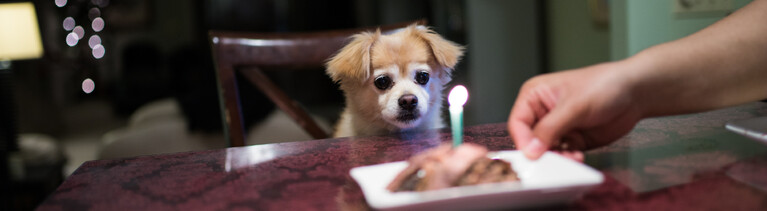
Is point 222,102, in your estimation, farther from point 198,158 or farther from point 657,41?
point 657,41

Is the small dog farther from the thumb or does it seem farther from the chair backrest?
the thumb

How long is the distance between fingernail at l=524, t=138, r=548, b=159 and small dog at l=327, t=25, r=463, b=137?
2.23 ft

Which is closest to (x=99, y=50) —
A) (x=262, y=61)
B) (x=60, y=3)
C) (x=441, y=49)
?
(x=60, y=3)

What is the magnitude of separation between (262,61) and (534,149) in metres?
0.86

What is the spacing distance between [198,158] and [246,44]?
56cm

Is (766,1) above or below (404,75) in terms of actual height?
above

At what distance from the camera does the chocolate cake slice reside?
394 mm

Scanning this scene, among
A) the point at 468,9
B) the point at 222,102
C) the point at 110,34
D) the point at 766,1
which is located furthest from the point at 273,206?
the point at 110,34

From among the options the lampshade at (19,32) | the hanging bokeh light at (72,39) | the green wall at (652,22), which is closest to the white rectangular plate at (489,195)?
the green wall at (652,22)

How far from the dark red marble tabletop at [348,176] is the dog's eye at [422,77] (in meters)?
0.46

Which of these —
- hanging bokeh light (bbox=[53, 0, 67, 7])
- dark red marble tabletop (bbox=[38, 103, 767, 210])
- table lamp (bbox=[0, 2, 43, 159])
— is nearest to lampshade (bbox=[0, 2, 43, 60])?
table lamp (bbox=[0, 2, 43, 159])

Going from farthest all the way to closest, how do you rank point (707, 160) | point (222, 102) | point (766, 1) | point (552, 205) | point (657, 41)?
point (657, 41) < point (222, 102) < point (766, 1) < point (707, 160) < point (552, 205)

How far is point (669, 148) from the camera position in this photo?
23.3 inches

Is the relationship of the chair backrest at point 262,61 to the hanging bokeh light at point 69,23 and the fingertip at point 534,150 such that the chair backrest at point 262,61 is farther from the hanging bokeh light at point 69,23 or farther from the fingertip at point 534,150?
the hanging bokeh light at point 69,23
